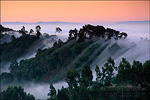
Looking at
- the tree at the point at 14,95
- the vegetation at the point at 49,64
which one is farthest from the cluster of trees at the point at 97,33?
the tree at the point at 14,95

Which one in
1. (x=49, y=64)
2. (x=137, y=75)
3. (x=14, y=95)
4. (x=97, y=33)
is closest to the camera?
(x=137, y=75)

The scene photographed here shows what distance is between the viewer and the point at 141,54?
28953mm

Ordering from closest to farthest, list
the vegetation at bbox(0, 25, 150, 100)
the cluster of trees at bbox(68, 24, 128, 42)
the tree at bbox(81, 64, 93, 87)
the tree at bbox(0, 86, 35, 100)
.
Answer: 1. the vegetation at bbox(0, 25, 150, 100)
2. the tree at bbox(81, 64, 93, 87)
3. the tree at bbox(0, 86, 35, 100)
4. the cluster of trees at bbox(68, 24, 128, 42)

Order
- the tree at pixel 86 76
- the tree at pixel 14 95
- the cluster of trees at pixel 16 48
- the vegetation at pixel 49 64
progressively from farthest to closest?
the cluster of trees at pixel 16 48 → the vegetation at pixel 49 64 → the tree at pixel 14 95 → the tree at pixel 86 76

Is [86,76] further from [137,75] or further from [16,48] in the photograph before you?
[16,48]

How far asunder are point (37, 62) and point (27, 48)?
20.7 metres

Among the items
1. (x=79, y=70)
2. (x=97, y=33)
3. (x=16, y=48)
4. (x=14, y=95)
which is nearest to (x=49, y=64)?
(x=79, y=70)

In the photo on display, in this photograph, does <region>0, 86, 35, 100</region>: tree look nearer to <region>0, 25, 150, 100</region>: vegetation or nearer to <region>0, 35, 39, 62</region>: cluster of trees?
<region>0, 25, 150, 100</region>: vegetation

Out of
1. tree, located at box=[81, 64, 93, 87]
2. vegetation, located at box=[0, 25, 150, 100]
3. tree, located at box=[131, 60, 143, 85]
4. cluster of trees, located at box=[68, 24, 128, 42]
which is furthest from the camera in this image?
cluster of trees, located at box=[68, 24, 128, 42]

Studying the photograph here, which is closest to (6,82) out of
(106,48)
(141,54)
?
(106,48)

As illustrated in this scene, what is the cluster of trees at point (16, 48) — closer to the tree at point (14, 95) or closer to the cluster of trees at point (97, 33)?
the cluster of trees at point (97, 33)

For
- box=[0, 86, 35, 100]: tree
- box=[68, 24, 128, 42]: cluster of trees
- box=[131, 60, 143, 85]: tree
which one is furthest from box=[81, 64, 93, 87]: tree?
box=[68, 24, 128, 42]: cluster of trees

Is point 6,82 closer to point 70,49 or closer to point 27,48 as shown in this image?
point 70,49

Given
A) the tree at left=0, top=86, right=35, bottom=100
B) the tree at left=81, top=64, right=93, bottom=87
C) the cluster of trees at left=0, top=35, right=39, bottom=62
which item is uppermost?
the cluster of trees at left=0, top=35, right=39, bottom=62
